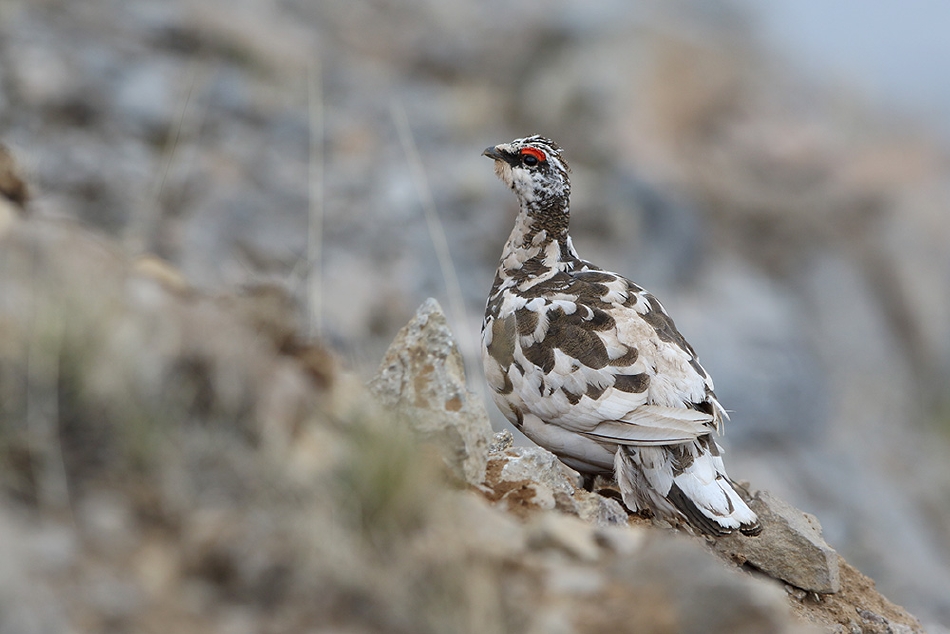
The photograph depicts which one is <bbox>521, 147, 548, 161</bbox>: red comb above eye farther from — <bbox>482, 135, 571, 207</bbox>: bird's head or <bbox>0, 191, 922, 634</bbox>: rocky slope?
<bbox>0, 191, 922, 634</bbox>: rocky slope

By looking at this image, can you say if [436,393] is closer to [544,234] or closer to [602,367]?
[602,367]

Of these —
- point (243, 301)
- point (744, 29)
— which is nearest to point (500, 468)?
point (243, 301)

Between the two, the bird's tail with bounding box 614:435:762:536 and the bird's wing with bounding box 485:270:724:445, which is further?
the bird's wing with bounding box 485:270:724:445

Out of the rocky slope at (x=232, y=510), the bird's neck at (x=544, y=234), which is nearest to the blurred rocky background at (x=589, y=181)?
the bird's neck at (x=544, y=234)

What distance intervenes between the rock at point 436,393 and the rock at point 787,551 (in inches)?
56.6

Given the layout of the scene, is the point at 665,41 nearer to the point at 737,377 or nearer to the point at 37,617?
the point at 737,377

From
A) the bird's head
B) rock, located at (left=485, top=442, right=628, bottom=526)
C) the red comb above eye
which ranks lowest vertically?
rock, located at (left=485, top=442, right=628, bottom=526)

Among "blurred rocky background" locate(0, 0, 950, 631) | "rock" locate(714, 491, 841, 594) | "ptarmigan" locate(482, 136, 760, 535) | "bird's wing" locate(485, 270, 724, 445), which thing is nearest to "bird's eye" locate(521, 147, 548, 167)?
"ptarmigan" locate(482, 136, 760, 535)

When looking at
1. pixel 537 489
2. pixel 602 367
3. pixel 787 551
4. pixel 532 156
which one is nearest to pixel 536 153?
pixel 532 156

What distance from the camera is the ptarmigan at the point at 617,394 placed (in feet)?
14.6

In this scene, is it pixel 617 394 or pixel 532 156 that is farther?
pixel 532 156

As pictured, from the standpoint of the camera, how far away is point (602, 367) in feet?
15.3

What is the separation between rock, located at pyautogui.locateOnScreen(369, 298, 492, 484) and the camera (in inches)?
148

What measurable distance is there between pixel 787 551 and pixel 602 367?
1.22 meters
